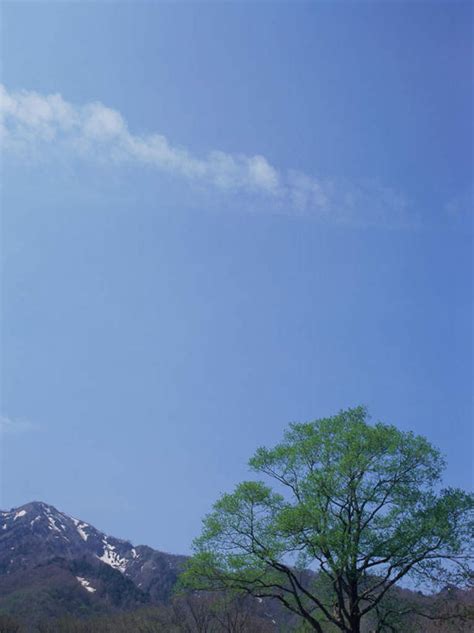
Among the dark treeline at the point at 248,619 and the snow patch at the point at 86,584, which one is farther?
the snow patch at the point at 86,584

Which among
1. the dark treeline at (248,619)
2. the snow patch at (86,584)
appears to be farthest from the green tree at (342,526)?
the snow patch at (86,584)

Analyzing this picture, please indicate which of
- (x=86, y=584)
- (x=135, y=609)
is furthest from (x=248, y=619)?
(x=86, y=584)

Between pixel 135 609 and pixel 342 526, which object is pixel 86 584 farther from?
pixel 342 526

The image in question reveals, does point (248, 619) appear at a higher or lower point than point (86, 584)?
lower

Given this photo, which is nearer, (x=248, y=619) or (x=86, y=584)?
(x=248, y=619)

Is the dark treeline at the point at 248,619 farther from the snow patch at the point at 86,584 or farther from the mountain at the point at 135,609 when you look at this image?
the snow patch at the point at 86,584

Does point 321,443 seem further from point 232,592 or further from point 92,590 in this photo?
point 92,590

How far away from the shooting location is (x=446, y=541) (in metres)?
26.3

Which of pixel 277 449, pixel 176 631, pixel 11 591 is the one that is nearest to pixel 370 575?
pixel 277 449

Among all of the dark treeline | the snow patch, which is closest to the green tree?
the dark treeline

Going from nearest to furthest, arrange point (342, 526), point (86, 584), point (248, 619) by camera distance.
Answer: point (342, 526)
point (248, 619)
point (86, 584)

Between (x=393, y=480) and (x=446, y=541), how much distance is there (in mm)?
3294

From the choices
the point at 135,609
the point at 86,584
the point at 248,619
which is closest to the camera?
the point at 248,619

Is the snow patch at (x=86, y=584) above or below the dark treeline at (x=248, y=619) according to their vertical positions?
above
